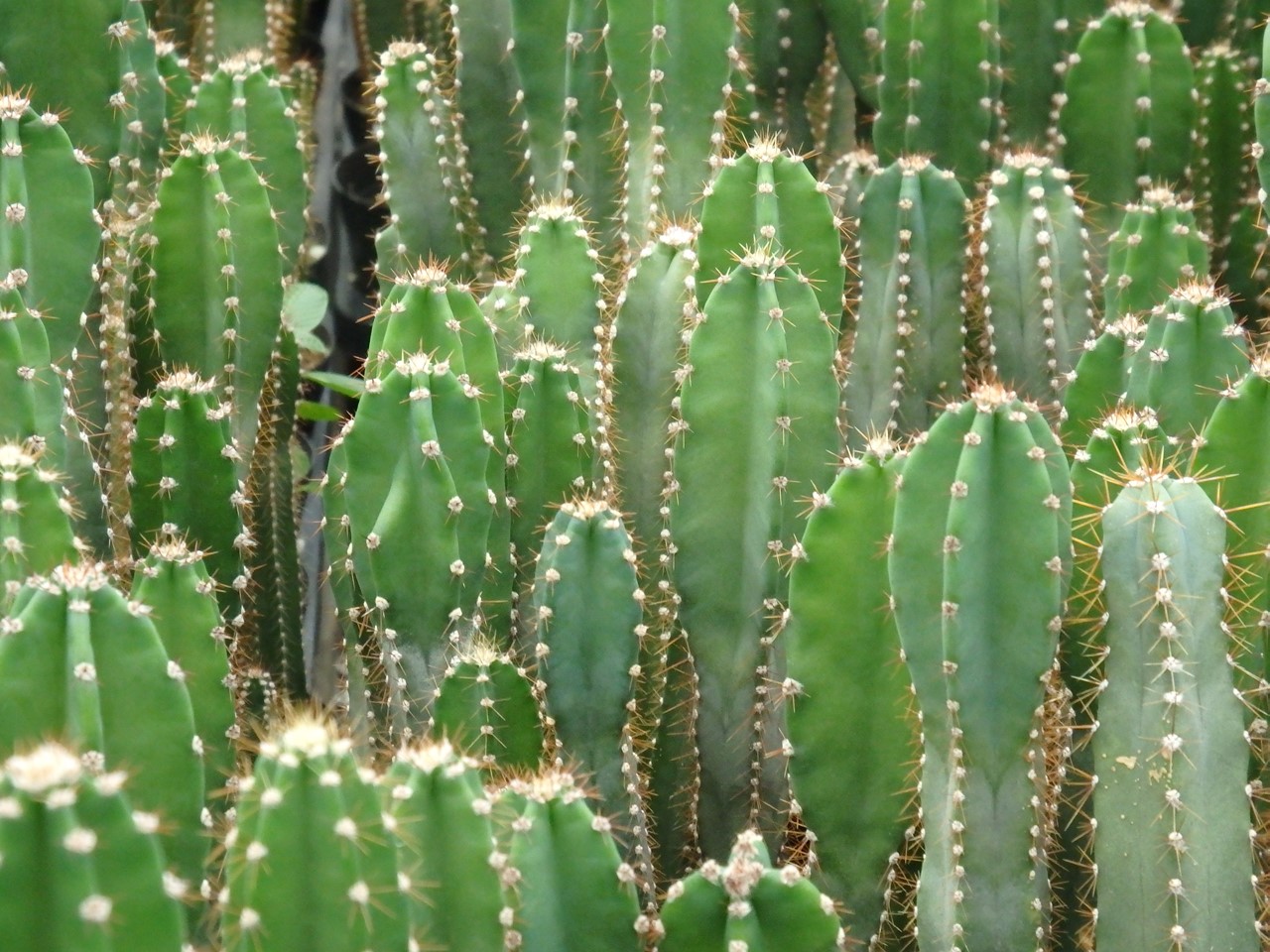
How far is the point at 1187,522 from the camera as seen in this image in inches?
85.6

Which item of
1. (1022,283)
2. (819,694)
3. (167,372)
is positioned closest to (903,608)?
(819,694)

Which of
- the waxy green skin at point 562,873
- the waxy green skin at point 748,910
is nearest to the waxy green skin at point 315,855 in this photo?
the waxy green skin at point 562,873

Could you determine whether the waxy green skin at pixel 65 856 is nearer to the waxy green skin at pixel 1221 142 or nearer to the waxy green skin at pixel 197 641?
the waxy green skin at pixel 197 641

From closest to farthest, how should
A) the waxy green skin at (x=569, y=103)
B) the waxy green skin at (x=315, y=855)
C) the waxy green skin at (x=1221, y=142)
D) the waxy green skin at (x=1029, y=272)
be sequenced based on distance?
the waxy green skin at (x=315, y=855) < the waxy green skin at (x=1029, y=272) < the waxy green skin at (x=569, y=103) < the waxy green skin at (x=1221, y=142)

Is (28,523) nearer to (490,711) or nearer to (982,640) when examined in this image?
(490,711)

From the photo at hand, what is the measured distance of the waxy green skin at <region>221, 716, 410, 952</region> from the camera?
1702mm

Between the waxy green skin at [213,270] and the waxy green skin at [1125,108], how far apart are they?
1.88 metres

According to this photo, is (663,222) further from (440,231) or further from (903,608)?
(903,608)

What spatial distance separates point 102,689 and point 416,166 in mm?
1919

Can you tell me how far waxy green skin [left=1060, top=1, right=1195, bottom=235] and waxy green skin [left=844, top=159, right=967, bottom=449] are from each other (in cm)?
45

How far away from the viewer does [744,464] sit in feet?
8.74

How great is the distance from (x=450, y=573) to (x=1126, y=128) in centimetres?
207

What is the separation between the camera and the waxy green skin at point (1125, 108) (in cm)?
356

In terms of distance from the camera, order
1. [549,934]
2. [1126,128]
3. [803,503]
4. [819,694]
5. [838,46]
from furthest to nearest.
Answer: [838,46] < [1126,128] < [803,503] < [819,694] < [549,934]
